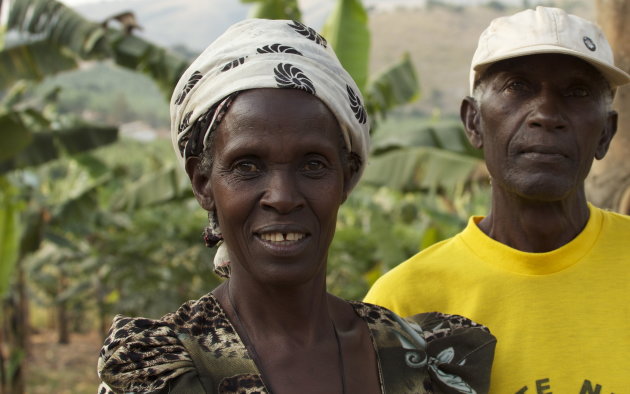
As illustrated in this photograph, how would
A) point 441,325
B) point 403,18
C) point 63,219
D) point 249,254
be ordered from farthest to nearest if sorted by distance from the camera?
point 403,18
point 63,219
point 441,325
point 249,254

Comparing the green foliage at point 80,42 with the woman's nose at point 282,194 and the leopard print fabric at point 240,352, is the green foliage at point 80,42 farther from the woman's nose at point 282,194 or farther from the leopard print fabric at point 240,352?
the woman's nose at point 282,194

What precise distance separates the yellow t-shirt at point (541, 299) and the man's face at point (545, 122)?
185mm

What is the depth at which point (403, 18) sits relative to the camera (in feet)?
291

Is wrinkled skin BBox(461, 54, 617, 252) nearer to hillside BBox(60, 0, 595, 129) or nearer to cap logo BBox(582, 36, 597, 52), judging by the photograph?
cap logo BBox(582, 36, 597, 52)

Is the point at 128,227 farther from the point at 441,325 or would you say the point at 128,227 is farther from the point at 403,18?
the point at 403,18

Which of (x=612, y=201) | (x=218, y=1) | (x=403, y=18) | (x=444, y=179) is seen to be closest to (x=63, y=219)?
(x=444, y=179)

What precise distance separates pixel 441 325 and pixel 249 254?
591 millimetres

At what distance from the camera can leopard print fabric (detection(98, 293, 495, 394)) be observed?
5.46ft

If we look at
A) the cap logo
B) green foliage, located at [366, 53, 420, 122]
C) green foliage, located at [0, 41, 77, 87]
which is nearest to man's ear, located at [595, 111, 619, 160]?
the cap logo

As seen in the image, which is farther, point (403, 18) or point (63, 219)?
point (403, 18)

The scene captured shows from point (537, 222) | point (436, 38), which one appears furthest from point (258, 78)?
point (436, 38)

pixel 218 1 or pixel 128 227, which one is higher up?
pixel 218 1

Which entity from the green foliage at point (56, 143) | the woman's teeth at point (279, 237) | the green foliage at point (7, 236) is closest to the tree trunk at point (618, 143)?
the woman's teeth at point (279, 237)

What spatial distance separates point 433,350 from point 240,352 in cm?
53
